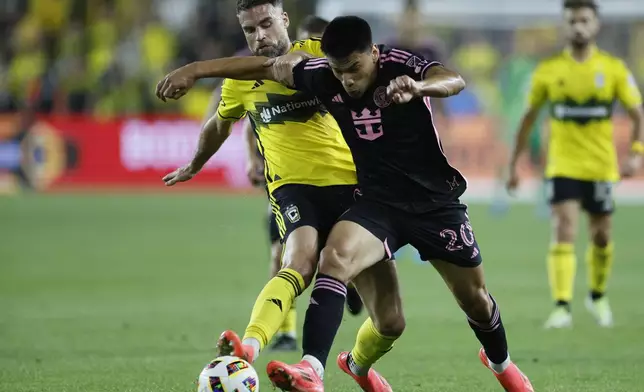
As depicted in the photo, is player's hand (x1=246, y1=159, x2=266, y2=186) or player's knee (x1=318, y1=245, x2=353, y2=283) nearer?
player's knee (x1=318, y1=245, x2=353, y2=283)

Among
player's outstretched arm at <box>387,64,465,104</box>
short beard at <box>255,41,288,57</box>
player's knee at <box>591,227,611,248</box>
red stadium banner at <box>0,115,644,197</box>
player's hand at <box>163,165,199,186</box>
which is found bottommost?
red stadium banner at <box>0,115,644,197</box>

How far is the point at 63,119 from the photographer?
23156 millimetres

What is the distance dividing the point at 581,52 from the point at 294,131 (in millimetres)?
4342

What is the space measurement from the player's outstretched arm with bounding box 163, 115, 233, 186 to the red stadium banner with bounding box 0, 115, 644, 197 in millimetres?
15699

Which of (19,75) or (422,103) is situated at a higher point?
(422,103)

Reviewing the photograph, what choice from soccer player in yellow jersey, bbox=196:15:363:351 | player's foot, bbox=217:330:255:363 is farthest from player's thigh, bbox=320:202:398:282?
soccer player in yellow jersey, bbox=196:15:363:351

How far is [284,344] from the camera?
868cm

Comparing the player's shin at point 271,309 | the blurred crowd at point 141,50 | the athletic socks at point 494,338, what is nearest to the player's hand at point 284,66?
the player's shin at point 271,309

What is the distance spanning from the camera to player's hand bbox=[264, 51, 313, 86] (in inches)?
246

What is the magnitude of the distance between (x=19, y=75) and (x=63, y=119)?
2878 mm

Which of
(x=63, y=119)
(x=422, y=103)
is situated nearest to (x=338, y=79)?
(x=422, y=103)

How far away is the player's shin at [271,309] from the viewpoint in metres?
5.72

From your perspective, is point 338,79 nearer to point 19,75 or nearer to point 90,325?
point 90,325

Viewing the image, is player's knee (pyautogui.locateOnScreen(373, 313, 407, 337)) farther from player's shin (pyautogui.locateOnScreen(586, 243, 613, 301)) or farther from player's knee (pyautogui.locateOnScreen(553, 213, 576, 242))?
player's shin (pyautogui.locateOnScreen(586, 243, 613, 301))
